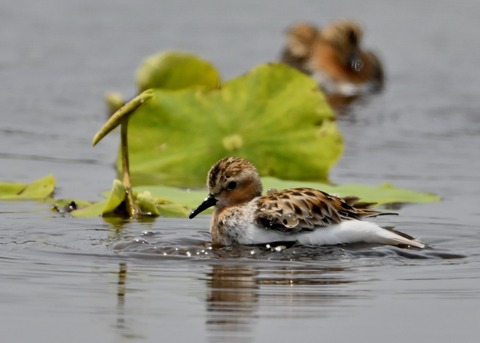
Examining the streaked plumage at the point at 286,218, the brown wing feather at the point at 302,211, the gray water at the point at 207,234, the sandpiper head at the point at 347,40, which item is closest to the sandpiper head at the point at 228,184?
the streaked plumage at the point at 286,218

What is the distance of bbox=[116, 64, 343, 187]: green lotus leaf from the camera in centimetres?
1392

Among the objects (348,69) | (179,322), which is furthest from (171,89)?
(348,69)

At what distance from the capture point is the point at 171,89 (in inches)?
616

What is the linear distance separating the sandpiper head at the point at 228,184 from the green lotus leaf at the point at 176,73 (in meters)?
4.20

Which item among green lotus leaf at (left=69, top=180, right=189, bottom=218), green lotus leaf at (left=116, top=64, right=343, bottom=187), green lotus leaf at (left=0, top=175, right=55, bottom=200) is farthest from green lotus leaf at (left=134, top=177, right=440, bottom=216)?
green lotus leaf at (left=0, top=175, right=55, bottom=200)

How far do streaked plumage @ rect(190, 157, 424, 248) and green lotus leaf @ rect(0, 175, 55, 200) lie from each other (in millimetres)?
A: 2381

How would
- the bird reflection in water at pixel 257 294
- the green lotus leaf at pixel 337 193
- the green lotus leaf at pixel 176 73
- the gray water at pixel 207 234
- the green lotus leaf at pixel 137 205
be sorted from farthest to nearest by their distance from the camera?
the green lotus leaf at pixel 176 73, the green lotus leaf at pixel 337 193, the green lotus leaf at pixel 137 205, the gray water at pixel 207 234, the bird reflection in water at pixel 257 294

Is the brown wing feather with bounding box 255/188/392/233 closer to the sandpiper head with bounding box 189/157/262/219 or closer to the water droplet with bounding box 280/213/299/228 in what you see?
the water droplet with bounding box 280/213/299/228

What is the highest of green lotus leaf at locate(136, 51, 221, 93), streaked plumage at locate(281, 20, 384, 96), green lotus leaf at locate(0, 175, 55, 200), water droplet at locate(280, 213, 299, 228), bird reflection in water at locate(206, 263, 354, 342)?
streaked plumage at locate(281, 20, 384, 96)

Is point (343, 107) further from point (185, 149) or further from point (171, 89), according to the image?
point (185, 149)

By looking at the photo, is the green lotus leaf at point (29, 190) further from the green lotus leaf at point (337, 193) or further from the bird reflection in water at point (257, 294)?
the bird reflection in water at point (257, 294)

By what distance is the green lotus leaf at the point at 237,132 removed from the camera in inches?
548

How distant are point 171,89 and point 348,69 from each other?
10.7 metres

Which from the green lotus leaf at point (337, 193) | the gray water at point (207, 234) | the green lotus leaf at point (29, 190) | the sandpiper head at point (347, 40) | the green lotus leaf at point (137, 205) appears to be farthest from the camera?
the sandpiper head at point (347, 40)
